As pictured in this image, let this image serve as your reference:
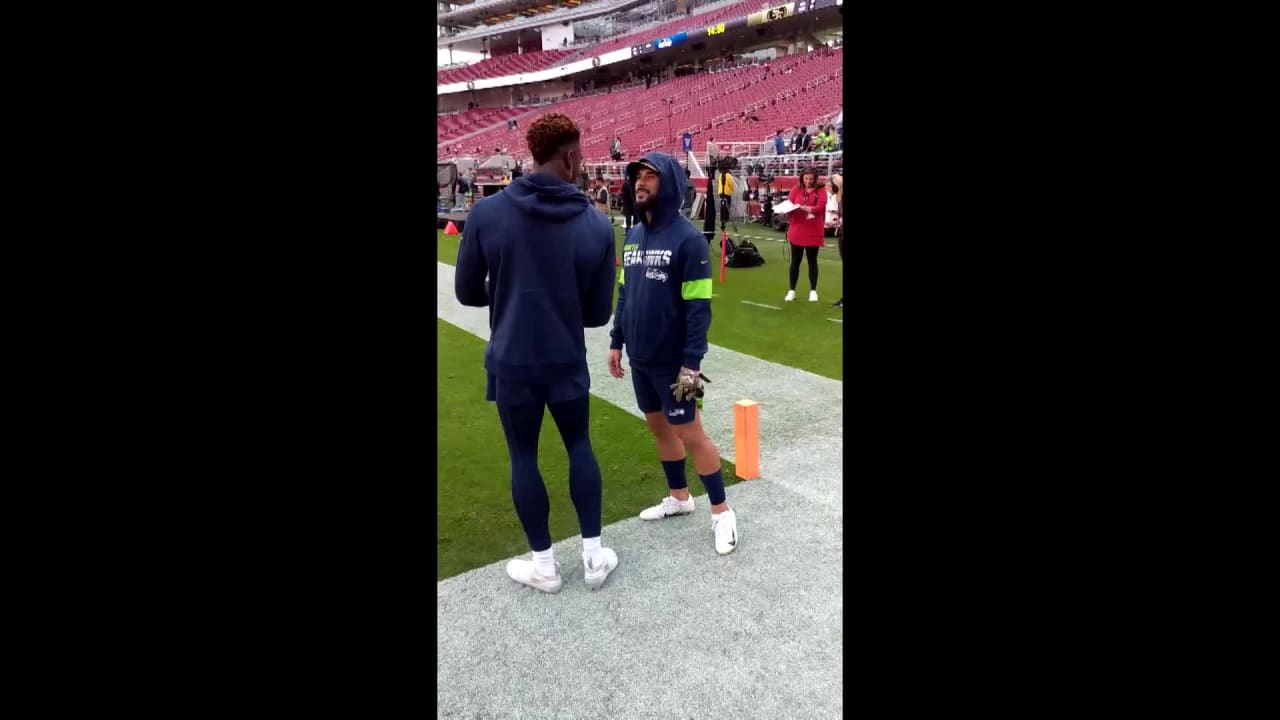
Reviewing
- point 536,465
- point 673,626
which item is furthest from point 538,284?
point 673,626

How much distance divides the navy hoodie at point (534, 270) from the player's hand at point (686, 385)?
19.6 inches

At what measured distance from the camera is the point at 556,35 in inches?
2383

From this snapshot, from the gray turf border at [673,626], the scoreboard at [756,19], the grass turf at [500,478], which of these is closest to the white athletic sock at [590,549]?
the gray turf border at [673,626]

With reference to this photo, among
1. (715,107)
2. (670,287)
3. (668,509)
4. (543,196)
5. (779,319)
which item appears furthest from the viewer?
(715,107)

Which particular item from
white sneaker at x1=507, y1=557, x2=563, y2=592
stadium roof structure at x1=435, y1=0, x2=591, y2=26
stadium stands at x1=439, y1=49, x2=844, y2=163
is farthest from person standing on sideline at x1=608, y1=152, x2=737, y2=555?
stadium roof structure at x1=435, y1=0, x2=591, y2=26

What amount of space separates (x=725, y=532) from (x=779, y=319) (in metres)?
5.64

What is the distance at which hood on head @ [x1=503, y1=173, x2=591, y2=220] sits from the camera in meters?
2.75

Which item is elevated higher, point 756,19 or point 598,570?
point 756,19

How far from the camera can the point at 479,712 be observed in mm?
2398

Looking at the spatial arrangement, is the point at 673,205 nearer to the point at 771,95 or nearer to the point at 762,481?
the point at 762,481

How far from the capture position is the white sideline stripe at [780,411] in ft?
14.0

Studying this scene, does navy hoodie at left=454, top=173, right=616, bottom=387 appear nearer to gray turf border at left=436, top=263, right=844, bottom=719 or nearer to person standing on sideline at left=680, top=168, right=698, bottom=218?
person standing on sideline at left=680, top=168, right=698, bottom=218

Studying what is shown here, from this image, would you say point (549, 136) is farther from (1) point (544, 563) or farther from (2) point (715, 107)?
(2) point (715, 107)
